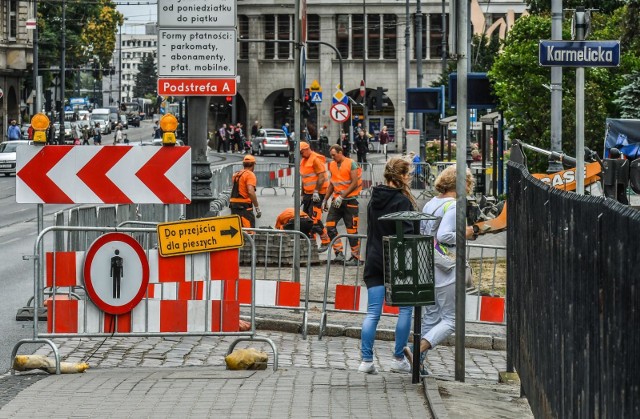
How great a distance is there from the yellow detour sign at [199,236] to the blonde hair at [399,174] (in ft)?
3.87

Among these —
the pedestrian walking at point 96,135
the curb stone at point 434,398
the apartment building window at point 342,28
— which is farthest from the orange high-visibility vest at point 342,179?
the apartment building window at point 342,28

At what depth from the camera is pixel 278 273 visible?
16.3m

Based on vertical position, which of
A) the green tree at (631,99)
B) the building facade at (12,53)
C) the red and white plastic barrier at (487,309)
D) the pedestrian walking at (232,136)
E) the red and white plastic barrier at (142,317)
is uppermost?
the building facade at (12,53)

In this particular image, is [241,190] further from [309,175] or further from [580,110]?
[580,110]

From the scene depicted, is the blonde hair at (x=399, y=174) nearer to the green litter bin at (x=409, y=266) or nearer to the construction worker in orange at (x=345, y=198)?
the green litter bin at (x=409, y=266)

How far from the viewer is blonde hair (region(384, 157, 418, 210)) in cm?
1104

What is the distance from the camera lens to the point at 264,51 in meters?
104

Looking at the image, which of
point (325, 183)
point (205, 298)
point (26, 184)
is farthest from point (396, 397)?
point (325, 183)

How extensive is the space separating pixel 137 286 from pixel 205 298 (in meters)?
0.52

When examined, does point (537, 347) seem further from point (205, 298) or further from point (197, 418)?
point (205, 298)

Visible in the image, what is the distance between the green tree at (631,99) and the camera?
30.3 meters

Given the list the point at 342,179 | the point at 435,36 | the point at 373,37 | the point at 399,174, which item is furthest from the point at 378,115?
the point at 399,174

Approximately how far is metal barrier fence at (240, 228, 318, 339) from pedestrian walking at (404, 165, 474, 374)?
283 cm

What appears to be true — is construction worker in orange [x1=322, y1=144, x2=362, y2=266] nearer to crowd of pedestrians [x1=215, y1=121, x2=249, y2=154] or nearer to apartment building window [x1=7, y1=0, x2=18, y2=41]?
apartment building window [x1=7, y1=0, x2=18, y2=41]
